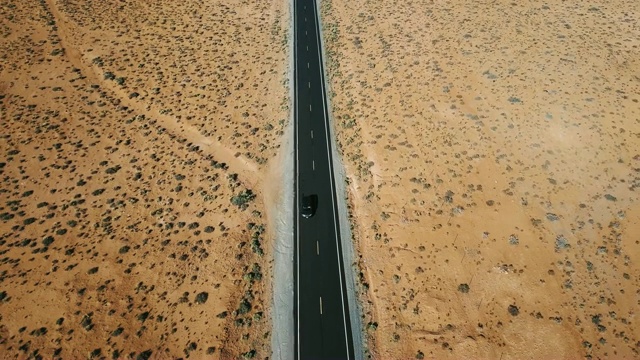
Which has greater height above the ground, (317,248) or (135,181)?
(317,248)

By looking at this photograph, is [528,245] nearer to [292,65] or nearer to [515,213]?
[515,213]

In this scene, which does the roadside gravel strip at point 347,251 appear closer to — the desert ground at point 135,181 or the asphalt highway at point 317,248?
the asphalt highway at point 317,248

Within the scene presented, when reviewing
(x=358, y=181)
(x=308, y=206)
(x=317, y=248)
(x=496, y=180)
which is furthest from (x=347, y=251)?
(x=496, y=180)

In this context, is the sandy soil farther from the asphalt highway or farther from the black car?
the black car

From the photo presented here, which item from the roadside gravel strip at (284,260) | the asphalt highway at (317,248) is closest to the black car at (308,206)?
the asphalt highway at (317,248)

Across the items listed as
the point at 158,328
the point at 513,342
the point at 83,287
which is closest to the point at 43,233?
the point at 83,287

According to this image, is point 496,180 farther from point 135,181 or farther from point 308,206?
point 135,181
